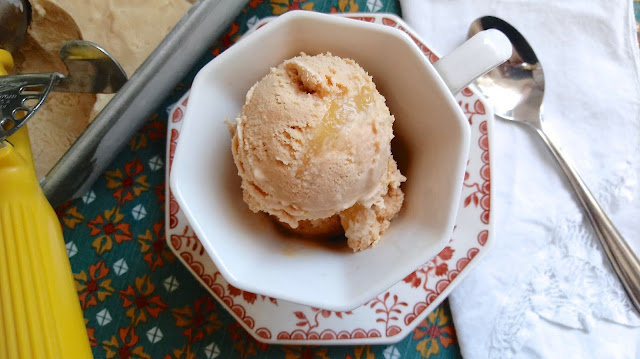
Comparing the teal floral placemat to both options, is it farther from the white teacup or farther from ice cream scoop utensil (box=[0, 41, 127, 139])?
the white teacup

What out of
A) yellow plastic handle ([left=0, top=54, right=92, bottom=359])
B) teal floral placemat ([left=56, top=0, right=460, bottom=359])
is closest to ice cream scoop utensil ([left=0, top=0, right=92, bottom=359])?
yellow plastic handle ([left=0, top=54, right=92, bottom=359])

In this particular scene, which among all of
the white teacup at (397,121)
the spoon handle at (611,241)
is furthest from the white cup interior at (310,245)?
the spoon handle at (611,241)

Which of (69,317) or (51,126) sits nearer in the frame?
(69,317)

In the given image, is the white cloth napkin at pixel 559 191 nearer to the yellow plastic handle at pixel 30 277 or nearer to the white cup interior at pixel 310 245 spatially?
the white cup interior at pixel 310 245

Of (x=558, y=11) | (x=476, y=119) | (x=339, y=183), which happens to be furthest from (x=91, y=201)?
(x=558, y=11)

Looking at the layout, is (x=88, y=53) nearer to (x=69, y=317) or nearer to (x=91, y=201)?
(x=91, y=201)

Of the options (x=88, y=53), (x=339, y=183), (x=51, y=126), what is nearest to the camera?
(x=339, y=183)
